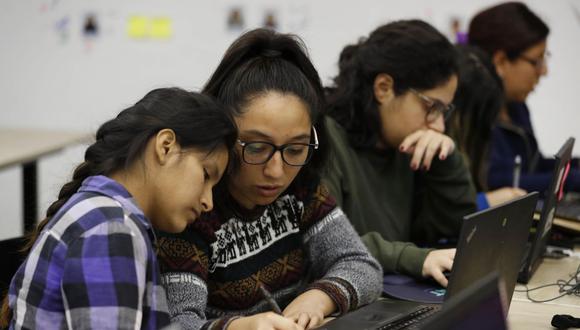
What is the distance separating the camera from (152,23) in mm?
4184

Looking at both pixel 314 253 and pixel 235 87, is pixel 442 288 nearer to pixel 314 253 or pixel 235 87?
pixel 314 253

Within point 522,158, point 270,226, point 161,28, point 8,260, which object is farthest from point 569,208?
point 161,28

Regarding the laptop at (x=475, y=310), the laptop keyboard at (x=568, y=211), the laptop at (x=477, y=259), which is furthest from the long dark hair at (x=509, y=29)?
the laptop at (x=475, y=310)

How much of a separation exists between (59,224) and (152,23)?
324 centimetres

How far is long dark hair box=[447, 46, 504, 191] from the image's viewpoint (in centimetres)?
251

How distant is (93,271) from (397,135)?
1.21 metres

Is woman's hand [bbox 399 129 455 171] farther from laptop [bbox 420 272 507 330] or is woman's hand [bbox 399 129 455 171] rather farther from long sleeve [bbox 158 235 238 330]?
laptop [bbox 420 272 507 330]

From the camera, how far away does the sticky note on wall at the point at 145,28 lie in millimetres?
4184

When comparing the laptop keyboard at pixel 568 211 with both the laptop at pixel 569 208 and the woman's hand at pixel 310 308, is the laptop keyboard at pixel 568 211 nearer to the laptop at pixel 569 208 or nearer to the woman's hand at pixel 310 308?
the laptop at pixel 569 208

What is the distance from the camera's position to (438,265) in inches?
65.7

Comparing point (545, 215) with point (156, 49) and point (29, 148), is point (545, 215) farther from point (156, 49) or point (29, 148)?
point (156, 49)

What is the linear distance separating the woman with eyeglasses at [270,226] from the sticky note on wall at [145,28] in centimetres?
271

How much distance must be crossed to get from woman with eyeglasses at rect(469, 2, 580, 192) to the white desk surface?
159 cm

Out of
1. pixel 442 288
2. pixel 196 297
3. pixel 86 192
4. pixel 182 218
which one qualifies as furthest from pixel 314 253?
pixel 86 192
